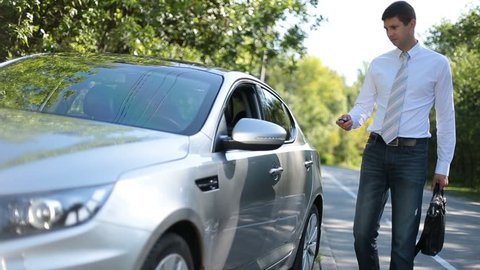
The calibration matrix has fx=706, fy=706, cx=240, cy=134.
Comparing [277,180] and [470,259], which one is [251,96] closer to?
[277,180]

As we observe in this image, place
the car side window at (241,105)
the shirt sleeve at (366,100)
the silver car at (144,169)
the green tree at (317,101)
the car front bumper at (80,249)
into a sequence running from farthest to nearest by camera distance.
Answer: the green tree at (317,101) → the shirt sleeve at (366,100) → the car side window at (241,105) → the silver car at (144,169) → the car front bumper at (80,249)

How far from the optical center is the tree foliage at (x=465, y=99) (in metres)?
28.8

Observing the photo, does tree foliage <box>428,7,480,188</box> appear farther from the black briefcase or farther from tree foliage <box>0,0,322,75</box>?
the black briefcase

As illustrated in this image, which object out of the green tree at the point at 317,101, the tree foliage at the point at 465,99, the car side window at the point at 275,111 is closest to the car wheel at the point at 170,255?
the car side window at the point at 275,111

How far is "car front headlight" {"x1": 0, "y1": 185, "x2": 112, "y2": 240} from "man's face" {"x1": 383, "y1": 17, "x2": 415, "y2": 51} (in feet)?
8.78

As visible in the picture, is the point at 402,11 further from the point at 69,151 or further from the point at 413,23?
the point at 69,151

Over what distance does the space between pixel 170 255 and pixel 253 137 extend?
0.95 m

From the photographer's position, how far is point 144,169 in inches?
115

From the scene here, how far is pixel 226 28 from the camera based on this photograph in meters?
12.3

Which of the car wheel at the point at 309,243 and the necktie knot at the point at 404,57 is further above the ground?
the necktie knot at the point at 404,57

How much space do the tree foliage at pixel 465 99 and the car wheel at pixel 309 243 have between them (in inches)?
876

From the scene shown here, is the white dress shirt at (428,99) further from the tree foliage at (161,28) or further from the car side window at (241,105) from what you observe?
the tree foliage at (161,28)

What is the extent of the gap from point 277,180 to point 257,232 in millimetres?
452

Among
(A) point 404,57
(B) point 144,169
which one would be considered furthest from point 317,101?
(B) point 144,169
